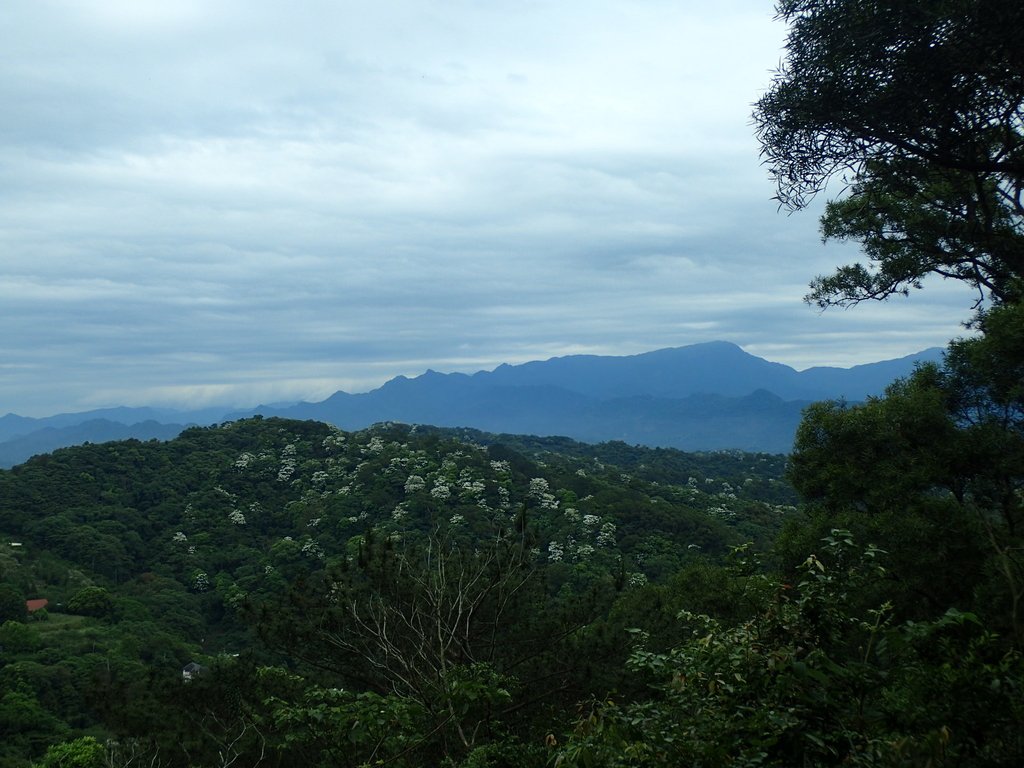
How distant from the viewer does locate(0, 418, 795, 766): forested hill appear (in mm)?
9297

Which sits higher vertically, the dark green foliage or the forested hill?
the dark green foliage

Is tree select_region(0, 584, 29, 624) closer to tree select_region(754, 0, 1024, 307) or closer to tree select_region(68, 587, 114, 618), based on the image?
tree select_region(68, 587, 114, 618)

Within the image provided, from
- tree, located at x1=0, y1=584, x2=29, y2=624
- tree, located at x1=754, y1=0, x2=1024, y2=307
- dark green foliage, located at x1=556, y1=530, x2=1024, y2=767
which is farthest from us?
tree, located at x1=0, y1=584, x2=29, y2=624

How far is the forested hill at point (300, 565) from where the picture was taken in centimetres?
930

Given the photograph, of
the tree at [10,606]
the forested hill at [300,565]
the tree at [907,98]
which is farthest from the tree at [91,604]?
the tree at [907,98]

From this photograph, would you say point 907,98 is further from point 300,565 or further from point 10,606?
point 10,606

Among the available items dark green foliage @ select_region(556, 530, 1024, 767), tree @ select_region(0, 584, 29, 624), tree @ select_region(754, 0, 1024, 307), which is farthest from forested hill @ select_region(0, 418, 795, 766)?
tree @ select_region(754, 0, 1024, 307)

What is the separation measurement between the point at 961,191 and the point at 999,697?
10.2 m

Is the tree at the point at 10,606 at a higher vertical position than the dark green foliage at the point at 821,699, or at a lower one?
lower

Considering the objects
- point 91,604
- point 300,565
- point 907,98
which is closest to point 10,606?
point 91,604

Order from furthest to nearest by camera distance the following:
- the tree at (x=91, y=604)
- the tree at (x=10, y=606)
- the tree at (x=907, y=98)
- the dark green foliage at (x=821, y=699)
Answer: the tree at (x=91, y=604), the tree at (x=10, y=606), the tree at (x=907, y=98), the dark green foliage at (x=821, y=699)

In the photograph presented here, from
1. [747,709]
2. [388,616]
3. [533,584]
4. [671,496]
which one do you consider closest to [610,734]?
[747,709]

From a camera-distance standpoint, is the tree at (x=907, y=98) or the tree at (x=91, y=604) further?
the tree at (x=91, y=604)

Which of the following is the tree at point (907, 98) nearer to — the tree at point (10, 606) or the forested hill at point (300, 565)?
the forested hill at point (300, 565)
